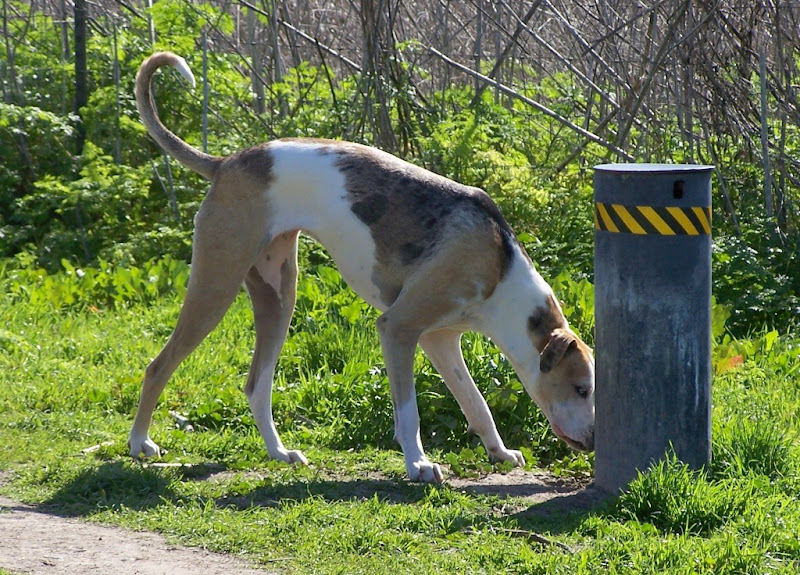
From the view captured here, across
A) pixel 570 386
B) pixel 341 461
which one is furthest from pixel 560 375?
pixel 341 461

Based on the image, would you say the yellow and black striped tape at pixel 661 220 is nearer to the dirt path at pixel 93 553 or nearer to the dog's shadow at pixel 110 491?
the dirt path at pixel 93 553

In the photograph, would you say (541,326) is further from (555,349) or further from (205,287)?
(205,287)

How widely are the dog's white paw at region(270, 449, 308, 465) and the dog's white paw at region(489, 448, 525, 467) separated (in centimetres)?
93

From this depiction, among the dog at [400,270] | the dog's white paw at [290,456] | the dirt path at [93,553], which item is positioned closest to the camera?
the dirt path at [93,553]

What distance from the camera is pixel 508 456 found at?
555 centimetres

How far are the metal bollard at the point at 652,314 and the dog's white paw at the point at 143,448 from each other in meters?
2.23

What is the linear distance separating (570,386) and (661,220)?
1087 mm

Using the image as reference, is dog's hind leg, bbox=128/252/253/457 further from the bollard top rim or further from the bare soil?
the bollard top rim

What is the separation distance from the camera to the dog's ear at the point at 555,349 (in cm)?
517

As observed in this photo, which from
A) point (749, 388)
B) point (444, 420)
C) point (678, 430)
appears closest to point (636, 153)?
point (749, 388)

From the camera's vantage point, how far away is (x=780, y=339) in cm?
723

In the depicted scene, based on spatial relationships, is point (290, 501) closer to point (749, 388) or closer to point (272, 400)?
point (272, 400)

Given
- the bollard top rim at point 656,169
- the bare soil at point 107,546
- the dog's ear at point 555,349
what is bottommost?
the bare soil at point 107,546

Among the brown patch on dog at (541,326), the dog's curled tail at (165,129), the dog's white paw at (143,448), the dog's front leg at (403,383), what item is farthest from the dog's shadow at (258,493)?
the dog's curled tail at (165,129)
